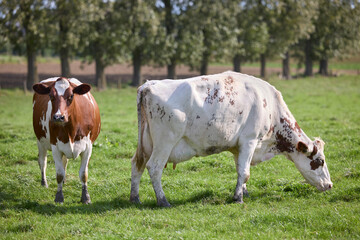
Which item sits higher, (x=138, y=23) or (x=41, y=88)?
(x=138, y=23)

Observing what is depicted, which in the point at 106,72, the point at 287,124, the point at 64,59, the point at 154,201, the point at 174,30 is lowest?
the point at 154,201

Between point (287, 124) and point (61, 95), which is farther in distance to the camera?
point (287, 124)

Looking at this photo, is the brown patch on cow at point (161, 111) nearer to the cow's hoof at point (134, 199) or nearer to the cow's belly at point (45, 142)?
the cow's hoof at point (134, 199)

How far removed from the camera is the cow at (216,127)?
330 inches

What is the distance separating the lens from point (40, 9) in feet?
103

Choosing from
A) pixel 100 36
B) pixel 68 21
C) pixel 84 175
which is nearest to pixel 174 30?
pixel 100 36

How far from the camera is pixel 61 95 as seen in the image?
8492 mm

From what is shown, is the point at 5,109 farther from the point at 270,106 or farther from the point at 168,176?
the point at 270,106

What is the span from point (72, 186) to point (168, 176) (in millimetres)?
2241

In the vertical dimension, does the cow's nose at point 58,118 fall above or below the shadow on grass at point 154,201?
above

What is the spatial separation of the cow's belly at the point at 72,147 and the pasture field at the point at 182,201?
0.97m

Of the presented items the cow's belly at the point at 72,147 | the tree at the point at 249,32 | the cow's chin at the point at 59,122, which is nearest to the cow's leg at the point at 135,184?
the cow's belly at the point at 72,147

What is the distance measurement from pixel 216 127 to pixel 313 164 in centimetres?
235

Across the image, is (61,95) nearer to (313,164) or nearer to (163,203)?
(163,203)
